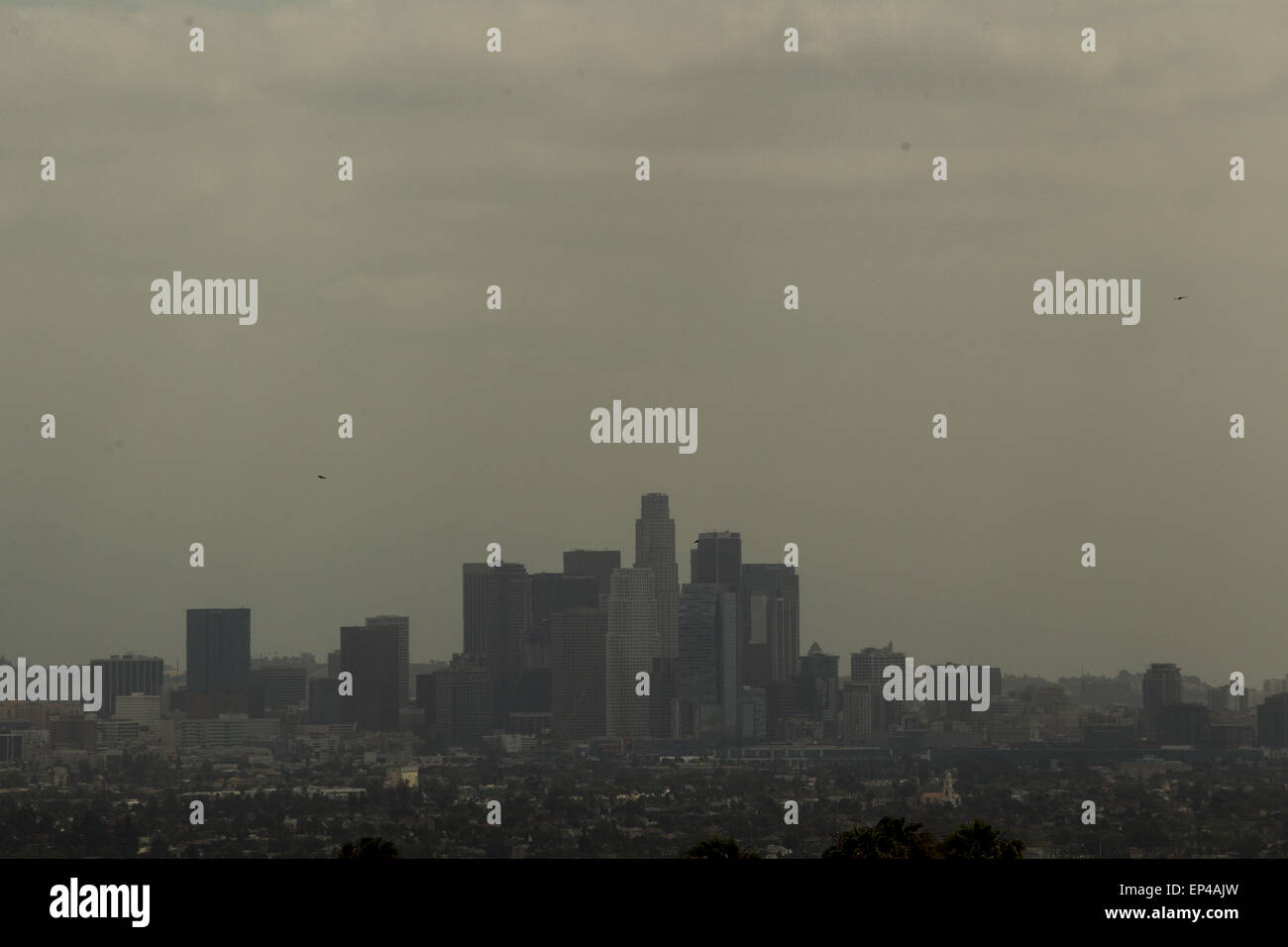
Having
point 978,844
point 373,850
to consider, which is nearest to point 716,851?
point 978,844

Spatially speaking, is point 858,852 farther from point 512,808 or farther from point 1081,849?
point 512,808

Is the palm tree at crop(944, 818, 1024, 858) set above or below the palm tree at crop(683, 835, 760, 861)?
above

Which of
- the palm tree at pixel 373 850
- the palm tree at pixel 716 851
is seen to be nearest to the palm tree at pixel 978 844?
the palm tree at pixel 716 851

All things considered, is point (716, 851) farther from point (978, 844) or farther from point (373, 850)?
point (373, 850)

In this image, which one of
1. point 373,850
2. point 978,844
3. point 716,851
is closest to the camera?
point 978,844

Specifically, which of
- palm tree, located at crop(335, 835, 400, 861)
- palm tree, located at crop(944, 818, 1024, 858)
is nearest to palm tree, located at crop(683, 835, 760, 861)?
palm tree, located at crop(944, 818, 1024, 858)

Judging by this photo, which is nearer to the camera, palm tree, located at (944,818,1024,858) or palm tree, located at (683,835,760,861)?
palm tree, located at (944,818,1024,858)

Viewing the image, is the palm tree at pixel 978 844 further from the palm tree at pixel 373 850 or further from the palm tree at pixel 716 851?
the palm tree at pixel 373 850

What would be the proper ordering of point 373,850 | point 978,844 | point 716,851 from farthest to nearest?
1. point 373,850
2. point 716,851
3. point 978,844

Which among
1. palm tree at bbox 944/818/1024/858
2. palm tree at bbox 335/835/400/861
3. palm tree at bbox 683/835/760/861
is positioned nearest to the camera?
palm tree at bbox 944/818/1024/858

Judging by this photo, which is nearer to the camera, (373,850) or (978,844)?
(978,844)

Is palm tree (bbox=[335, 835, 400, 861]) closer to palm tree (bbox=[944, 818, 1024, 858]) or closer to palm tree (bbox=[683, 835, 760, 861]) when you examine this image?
palm tree (bbox=[683, 835, 760, 861])
